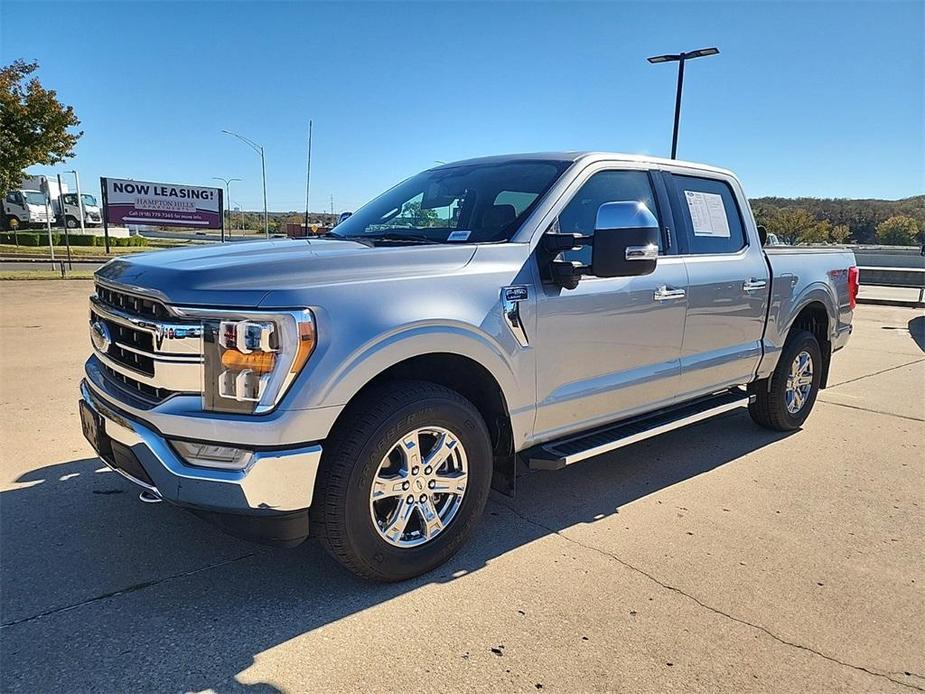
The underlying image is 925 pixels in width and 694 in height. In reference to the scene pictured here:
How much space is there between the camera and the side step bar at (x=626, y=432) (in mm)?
3377

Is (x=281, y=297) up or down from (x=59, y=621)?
up

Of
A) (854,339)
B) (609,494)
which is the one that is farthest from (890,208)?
(609,494)

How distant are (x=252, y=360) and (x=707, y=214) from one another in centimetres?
333

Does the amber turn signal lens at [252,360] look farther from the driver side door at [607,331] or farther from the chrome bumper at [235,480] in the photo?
the driver side door at [607,331]

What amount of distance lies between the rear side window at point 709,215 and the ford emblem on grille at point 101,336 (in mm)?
3311

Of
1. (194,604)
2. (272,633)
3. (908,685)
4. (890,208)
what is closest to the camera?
(908,685)

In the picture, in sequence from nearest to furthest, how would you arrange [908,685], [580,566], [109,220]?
1. [908,685]
2. [580,566]
3. [109,220]

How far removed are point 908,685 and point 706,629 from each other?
68 centimetres

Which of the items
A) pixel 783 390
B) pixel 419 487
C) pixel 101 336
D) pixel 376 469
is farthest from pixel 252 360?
pixel 783 390

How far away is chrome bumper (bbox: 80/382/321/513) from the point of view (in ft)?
7.94

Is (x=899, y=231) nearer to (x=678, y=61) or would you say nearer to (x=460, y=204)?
(x=678, y=61)

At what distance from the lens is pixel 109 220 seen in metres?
25.3

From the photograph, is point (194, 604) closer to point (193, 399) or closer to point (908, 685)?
point (193, 399)

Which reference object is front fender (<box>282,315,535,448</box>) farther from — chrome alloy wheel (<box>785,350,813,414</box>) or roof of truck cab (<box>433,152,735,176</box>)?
chrome alloy wheel (<box>785,350,813,414</box>)
